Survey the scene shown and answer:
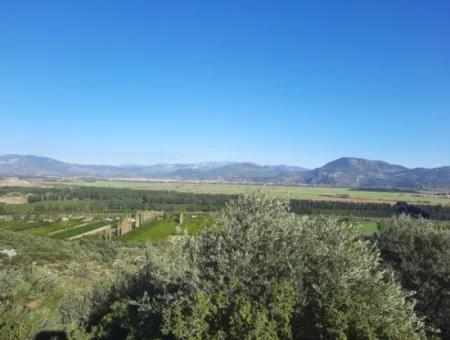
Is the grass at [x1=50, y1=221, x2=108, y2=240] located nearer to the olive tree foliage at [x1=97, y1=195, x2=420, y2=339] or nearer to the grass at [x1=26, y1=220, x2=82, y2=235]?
the grass at [x1=26, y1=220, x2=82, y2=235]

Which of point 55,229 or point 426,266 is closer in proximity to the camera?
point 426,266

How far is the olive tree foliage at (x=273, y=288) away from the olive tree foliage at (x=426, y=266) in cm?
1036

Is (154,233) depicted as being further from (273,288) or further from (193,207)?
(193,207)

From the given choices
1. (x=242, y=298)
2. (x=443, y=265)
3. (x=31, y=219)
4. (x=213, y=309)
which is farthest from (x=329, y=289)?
A: (x=31, y=219)

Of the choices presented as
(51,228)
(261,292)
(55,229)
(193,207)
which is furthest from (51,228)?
(261,292)

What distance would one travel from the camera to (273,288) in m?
14.1

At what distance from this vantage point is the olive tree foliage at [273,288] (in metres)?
13.0

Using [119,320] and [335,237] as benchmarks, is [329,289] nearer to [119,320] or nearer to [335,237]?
[335,237]

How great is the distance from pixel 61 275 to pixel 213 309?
88.6 feet

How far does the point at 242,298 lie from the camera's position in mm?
13422

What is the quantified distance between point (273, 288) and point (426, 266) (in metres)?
15.3

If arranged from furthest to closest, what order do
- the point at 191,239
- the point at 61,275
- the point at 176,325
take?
1. the point at 61,275
2. the point at 191,239
3. the point at 176,325

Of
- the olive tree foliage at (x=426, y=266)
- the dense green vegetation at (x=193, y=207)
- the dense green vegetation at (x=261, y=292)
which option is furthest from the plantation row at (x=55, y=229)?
the olive tree foliage at (x=426, y=266)

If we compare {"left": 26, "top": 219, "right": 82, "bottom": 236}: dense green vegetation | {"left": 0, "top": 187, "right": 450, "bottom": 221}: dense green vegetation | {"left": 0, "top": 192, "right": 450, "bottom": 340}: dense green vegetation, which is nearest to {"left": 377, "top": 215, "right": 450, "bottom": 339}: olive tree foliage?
{"left": 0, "top": 192, "right": 450, "bottom": 340}: dense green vegetation
